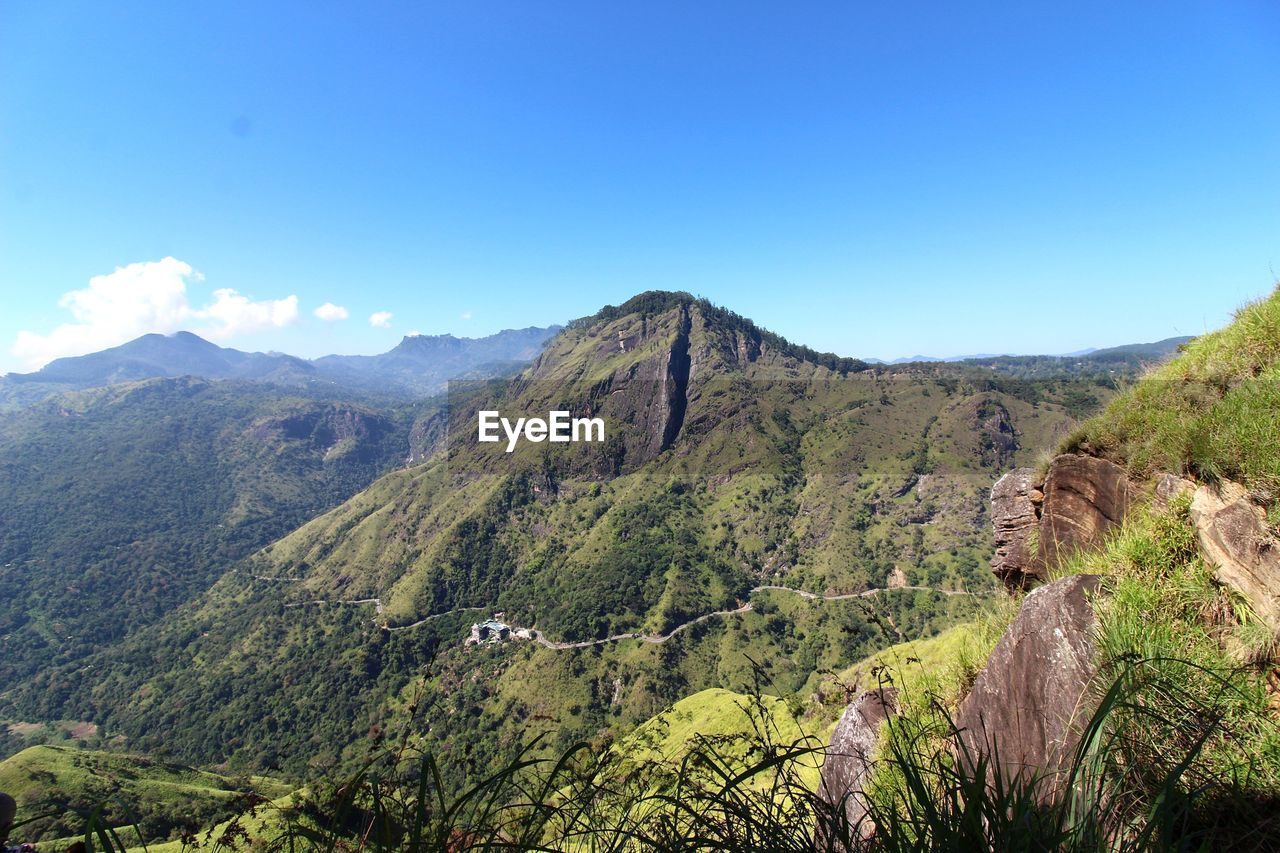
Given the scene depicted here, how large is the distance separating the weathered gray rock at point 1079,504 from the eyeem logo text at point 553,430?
152 m

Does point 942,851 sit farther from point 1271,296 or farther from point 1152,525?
point 1271,296

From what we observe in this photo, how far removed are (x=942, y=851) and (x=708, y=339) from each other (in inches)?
7690

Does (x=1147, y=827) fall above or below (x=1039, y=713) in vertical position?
above

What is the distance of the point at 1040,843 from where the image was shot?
2.11 m

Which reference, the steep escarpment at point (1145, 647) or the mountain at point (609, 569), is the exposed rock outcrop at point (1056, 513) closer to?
the steep escarpment at point (1145, 647)

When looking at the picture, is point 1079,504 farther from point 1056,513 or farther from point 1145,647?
point 1145,647

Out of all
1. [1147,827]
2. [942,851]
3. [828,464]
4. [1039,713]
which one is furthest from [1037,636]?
[828,464]

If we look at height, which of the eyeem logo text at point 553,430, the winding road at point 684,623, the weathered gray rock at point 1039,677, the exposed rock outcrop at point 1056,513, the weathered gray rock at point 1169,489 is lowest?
the winding road at point 684,623

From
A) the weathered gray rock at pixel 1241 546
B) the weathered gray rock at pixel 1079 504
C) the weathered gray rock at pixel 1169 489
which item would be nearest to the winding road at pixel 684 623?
the weathered gray rock at pixel 1079 504

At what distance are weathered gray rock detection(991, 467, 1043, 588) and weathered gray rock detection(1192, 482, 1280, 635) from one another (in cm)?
243

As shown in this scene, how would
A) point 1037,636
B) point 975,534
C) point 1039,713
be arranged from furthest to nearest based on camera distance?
1. point 975,534
2. point 1037,636
3. point 1039,713

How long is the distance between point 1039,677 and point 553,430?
525ft

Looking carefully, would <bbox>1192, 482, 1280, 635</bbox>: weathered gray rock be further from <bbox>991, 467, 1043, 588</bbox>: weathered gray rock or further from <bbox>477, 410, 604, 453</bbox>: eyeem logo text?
<bbox>477, 410, 604, 453</bbox>: eyeem logo text

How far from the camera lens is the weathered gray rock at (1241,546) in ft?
12.6
